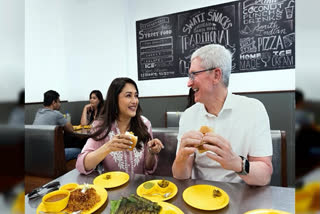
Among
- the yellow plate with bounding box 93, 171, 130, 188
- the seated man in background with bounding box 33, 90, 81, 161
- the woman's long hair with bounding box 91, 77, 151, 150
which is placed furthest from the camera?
the seated man in background with bounding box 33, 90, 81, 161

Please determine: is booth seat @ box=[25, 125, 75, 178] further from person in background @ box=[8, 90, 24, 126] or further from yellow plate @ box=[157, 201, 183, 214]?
person in background @ box=[8, 90, 24, 126]

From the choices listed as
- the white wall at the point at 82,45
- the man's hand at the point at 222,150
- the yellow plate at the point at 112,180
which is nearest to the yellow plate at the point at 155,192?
the yellow plate at the point at 112,180

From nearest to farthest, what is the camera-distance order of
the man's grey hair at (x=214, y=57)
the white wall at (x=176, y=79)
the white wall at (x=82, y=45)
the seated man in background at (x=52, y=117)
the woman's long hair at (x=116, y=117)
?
the man's grey hair at (x=214, y=57) < the woman's long hair at (x=116, y=117) < the seated man in background at (x=52, y=117) < the white wall at (x=176, y=79) < the white wall at (x=82, y=45)

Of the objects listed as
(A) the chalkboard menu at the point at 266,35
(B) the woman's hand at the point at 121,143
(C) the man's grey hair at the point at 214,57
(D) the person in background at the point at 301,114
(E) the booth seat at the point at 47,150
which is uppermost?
(A) the chalkboard menu at the point at 266,35

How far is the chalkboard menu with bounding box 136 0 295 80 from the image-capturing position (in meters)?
3.42

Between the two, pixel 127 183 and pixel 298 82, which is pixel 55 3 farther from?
pixel 298 82

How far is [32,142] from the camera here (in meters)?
2.44

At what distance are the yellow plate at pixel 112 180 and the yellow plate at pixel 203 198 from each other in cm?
40

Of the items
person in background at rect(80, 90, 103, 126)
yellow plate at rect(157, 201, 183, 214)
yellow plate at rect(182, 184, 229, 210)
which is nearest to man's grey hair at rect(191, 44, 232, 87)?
yellow plate at rect(182, 184, 229, 210)

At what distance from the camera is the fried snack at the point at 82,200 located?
890 mm

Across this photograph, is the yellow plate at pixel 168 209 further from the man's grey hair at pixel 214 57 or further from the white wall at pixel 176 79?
the white wall at pixel 176 79

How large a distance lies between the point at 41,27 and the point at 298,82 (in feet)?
16.7

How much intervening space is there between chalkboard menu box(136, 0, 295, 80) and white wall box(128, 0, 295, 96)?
0.12 meters

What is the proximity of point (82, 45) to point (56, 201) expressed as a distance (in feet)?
15.2
